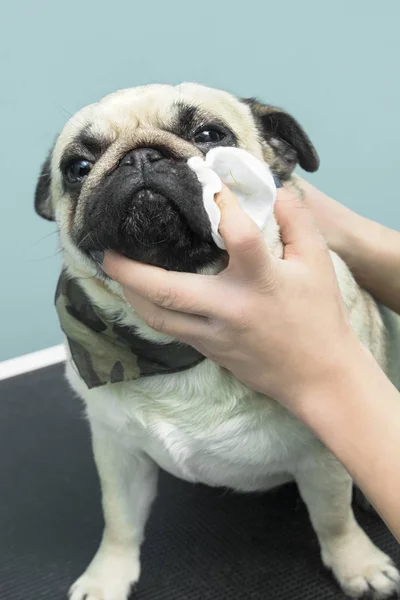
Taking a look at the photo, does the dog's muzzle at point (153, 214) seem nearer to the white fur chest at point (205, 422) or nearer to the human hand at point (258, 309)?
the human hand at point (258, 309)

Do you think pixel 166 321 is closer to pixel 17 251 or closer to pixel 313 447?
pixel 313 447

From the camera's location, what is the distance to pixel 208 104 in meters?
1.08

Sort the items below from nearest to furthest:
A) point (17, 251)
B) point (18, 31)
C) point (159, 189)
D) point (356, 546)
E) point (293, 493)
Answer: point (159, 189) → point (356, 546) → point (293, 493) → point (18, 31) → point (17, 251)

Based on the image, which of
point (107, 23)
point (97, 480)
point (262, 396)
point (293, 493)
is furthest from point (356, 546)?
point (107, 23)

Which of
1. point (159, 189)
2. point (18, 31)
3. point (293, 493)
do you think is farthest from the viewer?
point (18, 31)

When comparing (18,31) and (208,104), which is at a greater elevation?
(208,104)

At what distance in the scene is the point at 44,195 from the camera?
4.10 feet

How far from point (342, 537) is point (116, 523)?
1.42ft

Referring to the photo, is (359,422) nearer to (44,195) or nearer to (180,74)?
(44,195)

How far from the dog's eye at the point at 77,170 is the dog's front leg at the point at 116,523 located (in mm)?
451

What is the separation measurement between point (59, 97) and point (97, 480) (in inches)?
41.3

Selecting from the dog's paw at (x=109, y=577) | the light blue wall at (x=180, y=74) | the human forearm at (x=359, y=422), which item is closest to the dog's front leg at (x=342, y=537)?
the human forearm at (x=359, y=422)

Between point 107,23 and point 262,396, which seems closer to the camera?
point 262,396

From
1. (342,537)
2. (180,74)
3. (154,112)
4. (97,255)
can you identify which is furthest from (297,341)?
(180,74)
